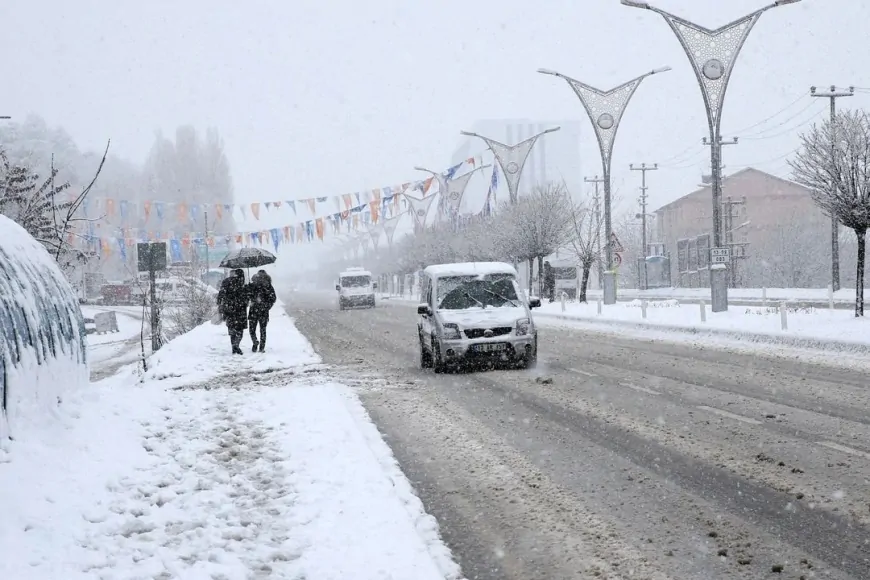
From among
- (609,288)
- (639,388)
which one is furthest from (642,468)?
(609,288)

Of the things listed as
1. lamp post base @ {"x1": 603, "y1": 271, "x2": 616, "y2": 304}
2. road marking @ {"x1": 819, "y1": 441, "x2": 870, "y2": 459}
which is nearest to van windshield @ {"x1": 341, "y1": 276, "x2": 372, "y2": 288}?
lamp post base @ {"x1": 603, "y1": 271, "x2": 616, "y2": 304}

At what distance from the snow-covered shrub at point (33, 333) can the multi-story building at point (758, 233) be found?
4954 centimetres

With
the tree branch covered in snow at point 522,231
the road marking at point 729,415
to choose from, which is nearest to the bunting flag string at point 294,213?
the tree branch covered in snow at point 522,231

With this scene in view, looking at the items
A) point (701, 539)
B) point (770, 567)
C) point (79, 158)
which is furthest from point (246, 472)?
point (79, 158)

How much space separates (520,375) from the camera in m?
13.2

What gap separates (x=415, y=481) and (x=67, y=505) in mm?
2592

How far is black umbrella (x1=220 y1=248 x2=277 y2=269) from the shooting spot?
20.8m

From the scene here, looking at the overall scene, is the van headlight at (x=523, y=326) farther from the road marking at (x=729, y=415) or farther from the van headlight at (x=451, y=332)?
the road marking at (x=729, y=415)

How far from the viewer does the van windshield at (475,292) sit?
47.3ft

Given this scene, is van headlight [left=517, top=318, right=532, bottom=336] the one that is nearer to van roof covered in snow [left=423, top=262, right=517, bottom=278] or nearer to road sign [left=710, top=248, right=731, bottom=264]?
van roof covered in snow [left=423, top=262, right=517, bottom=278]

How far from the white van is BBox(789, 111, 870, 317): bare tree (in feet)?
104

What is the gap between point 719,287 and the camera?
24.2 metres

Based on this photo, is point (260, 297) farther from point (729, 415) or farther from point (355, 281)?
point (355, 281)

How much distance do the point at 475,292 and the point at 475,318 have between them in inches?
41.2
